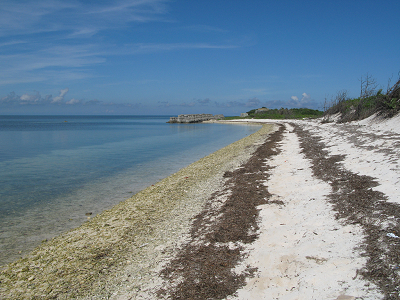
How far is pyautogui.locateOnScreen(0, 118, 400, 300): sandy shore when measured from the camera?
4355 mm

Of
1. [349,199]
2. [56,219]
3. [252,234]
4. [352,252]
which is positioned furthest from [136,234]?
[349,199]

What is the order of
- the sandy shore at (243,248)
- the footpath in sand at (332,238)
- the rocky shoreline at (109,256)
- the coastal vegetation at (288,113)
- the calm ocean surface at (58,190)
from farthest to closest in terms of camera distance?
the coastal vegetation at (288,113), the calm ocean surface at (58,190), the rocky shoreline at (109,256), the sandy shore at (243,248), the footpath in sand at (332,238)

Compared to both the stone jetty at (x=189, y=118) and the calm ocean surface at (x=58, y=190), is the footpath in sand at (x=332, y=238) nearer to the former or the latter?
the calm ocean surface at (x=58, y=190)

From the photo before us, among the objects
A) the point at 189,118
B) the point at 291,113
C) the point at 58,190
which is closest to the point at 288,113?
the point at 291,113

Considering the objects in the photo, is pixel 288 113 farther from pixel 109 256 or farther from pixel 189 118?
pixel 109 256

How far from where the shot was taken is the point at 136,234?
743cm

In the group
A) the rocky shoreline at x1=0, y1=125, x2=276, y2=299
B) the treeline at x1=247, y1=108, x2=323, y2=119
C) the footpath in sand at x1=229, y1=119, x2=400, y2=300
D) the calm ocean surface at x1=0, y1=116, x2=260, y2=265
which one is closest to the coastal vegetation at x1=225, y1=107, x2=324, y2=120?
the treeline at x1=247, y1=108, x2=323, y2=119

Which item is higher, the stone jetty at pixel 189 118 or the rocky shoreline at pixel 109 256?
the stone jetty at pixel 189 118

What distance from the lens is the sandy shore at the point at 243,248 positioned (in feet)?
14.3

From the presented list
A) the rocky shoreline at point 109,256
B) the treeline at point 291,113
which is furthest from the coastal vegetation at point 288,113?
the rocky shoreline at point 109,256

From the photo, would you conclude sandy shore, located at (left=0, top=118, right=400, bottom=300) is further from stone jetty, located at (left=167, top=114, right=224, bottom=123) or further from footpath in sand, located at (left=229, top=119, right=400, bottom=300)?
stone jetty, located at (left=167, top=114, right=224, bottom=123)

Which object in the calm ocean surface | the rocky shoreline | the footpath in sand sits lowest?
the calm ocean surface

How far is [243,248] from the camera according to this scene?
5824mm

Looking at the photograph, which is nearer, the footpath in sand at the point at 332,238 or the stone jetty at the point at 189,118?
the footpath in sand at the point at 332,238
